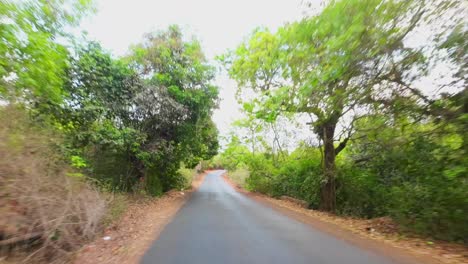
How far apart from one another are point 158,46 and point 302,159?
10.4m

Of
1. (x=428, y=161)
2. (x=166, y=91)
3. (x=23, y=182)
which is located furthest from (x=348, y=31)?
(x=166, y=91)

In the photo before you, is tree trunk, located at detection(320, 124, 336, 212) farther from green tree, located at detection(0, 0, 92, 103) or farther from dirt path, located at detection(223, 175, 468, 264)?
green tree, located at detection(0, 0, 92, 103)

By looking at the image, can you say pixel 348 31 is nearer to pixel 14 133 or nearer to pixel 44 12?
pixel 44 12

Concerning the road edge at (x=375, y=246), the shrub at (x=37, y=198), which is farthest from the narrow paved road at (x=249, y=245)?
the shrub at (x=37, y=198)

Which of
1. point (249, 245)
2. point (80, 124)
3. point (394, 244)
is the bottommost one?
point (249, 245)

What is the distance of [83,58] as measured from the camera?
11812mm

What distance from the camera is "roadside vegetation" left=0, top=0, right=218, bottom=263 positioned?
5625 millimetres

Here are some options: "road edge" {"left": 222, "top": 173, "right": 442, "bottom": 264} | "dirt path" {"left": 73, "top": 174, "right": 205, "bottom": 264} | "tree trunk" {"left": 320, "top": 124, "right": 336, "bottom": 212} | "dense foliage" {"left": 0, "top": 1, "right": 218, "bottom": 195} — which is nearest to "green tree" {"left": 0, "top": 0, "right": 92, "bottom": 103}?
"dense foliage" {"left": 0, "top": 1, "right": 218, "bottom": 195}

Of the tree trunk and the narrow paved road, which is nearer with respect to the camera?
the narrow paved road

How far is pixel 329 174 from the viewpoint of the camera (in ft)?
46.0

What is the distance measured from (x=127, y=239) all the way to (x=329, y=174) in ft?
31.1

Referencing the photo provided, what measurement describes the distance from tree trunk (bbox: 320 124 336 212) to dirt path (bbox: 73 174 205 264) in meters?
7.12

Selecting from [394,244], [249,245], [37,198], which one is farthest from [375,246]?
[37,198]

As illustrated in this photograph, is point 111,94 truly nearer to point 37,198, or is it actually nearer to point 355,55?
point 37,198
